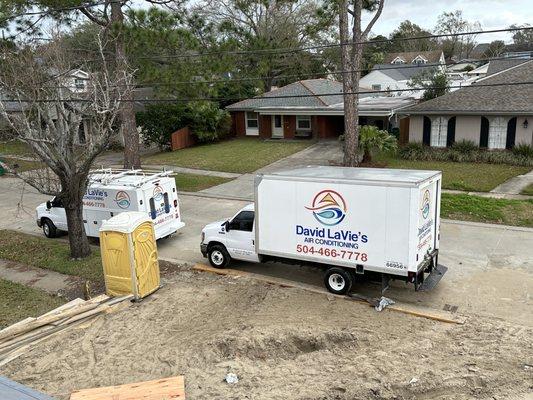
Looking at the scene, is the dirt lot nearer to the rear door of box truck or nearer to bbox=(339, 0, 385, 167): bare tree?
the rear door of box truck

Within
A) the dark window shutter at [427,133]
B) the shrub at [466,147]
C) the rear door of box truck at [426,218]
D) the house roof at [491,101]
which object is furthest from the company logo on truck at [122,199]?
the dark window shutter at [427,133]

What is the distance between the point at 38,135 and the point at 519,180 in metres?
19.0

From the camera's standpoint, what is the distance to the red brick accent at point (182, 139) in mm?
36375

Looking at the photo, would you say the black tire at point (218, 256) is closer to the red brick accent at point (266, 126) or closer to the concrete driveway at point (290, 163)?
the concrete driveway at point (290, 163)

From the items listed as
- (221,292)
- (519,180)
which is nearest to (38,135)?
(221,292)

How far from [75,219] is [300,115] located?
2465cm

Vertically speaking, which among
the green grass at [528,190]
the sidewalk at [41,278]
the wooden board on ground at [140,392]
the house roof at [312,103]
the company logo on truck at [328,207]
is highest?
the house roof at [312,103]

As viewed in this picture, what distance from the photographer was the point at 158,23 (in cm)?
1945

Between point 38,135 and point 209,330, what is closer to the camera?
point 209,330

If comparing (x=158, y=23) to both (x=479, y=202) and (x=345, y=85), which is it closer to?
(x=345, y=85)

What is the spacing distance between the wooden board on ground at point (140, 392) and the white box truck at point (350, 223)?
4676 mm

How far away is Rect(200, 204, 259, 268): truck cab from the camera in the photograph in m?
12.8

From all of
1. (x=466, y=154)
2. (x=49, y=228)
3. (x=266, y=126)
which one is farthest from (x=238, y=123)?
(x=49, y=228)

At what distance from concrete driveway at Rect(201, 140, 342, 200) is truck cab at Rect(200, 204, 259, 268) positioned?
568 cm
